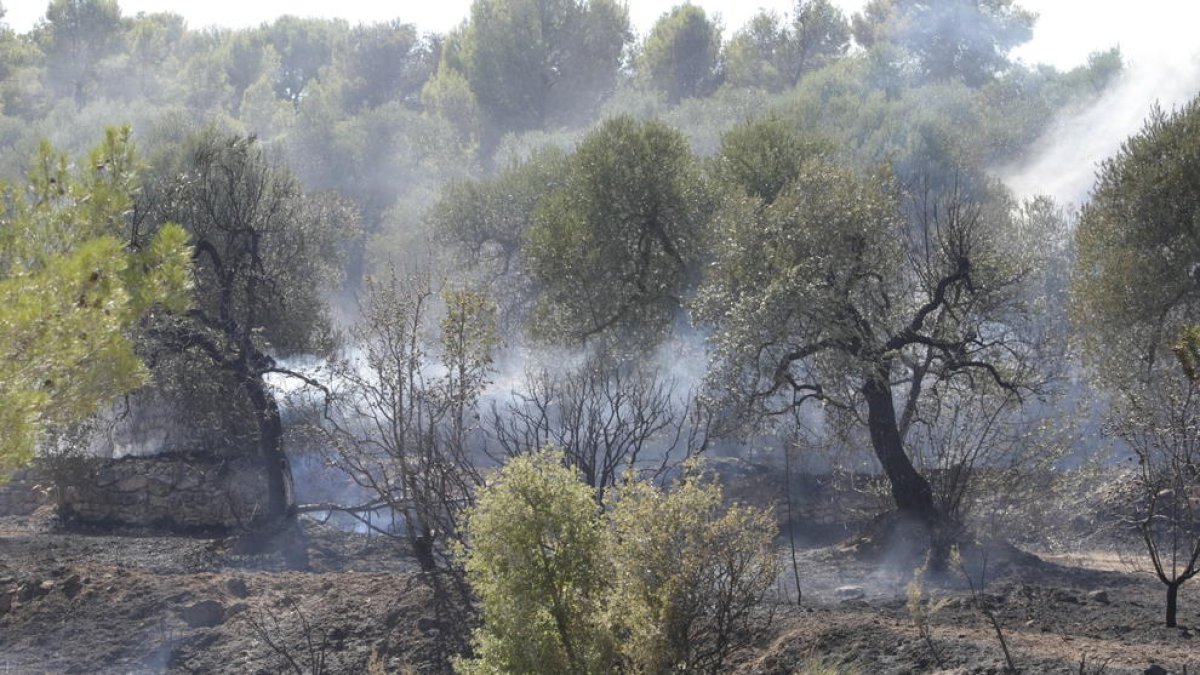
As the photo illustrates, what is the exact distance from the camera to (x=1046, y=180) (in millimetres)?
49594

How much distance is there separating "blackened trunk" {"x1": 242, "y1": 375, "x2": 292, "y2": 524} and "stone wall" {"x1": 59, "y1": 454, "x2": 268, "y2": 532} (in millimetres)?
658

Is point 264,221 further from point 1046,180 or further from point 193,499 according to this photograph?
point 1046,180

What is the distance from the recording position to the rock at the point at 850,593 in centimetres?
1346

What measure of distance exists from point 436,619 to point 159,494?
9.15 meters

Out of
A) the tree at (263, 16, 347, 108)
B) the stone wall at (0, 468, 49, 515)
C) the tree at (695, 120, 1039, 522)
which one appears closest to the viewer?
the tree at (695, 120, 1039, 522)

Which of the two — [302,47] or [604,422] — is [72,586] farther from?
[302,47]

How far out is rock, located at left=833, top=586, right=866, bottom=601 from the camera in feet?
44.2

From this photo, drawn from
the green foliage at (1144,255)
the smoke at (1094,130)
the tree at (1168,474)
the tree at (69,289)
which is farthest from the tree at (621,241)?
the smoke at (1094,130)

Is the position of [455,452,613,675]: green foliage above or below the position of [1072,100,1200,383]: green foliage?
below

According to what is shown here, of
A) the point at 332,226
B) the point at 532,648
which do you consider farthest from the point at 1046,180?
the point at 532,648

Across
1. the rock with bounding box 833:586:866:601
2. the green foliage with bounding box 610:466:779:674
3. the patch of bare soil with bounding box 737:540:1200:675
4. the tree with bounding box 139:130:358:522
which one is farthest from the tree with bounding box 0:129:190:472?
the rock with bounding box 833:586:866:601

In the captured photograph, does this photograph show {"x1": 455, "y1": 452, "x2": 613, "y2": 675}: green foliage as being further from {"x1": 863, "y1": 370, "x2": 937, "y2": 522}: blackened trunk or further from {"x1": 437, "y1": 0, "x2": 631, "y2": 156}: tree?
{"x1": 437, "y1": 0, "x2": 631, "y2": 156}: tree

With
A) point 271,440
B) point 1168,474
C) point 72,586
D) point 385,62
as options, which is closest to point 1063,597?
point 1168,474

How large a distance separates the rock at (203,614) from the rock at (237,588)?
1.49ft
